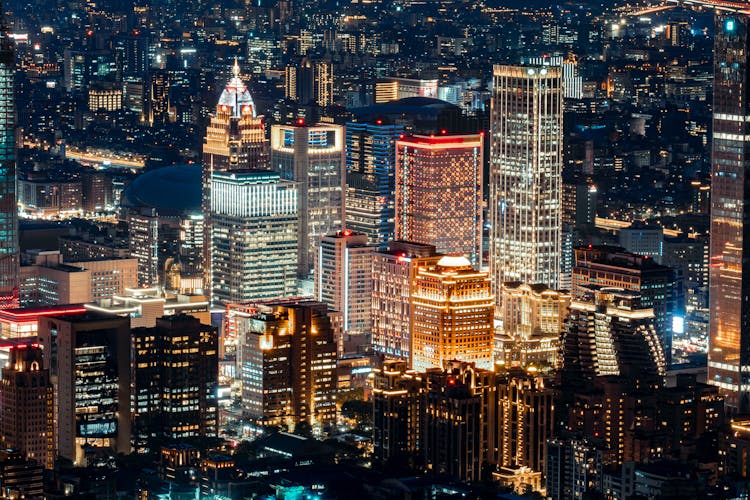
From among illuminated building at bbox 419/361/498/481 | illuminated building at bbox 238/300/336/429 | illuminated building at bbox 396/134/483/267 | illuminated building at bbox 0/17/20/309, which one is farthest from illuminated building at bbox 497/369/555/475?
illuminated building at bbox 0/17/20/309

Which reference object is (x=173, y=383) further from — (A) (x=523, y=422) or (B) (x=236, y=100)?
(B) (x=236, y=100)

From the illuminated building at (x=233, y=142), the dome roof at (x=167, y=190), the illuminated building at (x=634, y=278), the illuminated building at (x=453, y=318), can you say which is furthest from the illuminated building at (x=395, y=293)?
the dome roof at (x=167, y=190)

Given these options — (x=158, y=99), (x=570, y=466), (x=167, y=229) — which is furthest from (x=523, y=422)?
(x=158, y=99)

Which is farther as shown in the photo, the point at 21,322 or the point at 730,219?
the point at 21,322

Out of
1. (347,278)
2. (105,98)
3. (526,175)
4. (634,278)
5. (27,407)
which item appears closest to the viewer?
(27,407)

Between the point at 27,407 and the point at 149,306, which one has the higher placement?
the point at 149,306

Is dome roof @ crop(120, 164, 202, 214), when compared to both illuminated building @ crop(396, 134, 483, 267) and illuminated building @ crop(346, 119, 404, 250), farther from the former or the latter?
illuminated building @ crop(396, 134, 483, 267)
